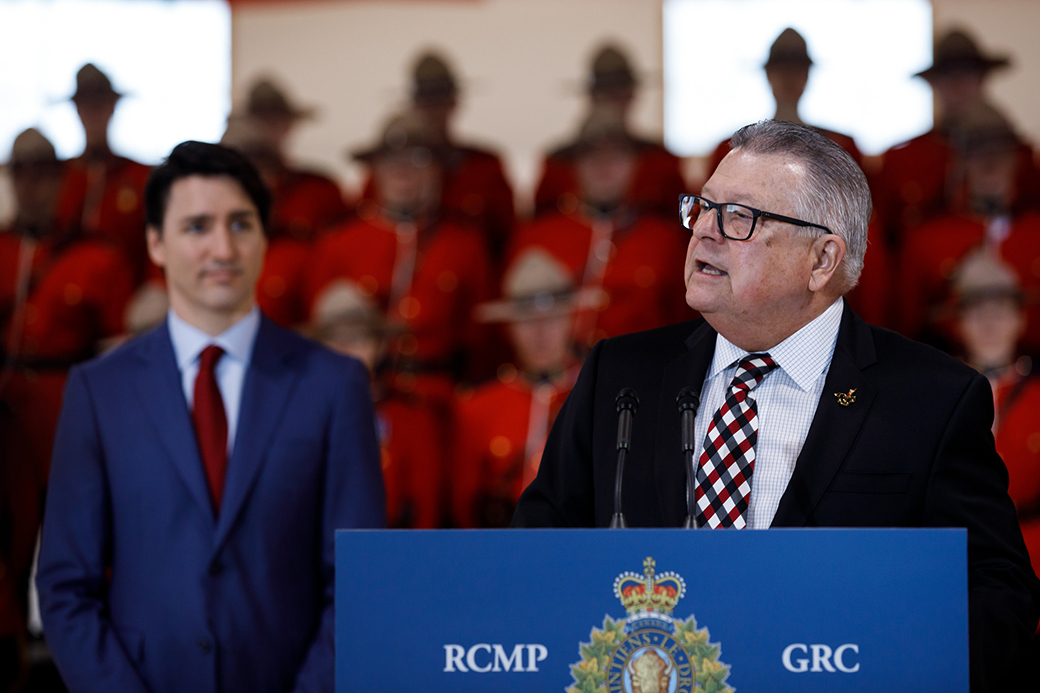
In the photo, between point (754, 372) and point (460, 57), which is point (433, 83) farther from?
point (754, 372)

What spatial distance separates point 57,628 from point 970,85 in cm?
398

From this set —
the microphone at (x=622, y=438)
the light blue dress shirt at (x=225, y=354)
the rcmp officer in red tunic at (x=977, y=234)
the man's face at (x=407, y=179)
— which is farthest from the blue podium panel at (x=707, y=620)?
the man's face at (x=407, y=179)

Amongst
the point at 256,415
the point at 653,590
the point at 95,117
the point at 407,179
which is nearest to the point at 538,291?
the point at 407,179

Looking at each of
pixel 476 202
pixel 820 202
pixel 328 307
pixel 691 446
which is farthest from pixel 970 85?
pixel 691 446

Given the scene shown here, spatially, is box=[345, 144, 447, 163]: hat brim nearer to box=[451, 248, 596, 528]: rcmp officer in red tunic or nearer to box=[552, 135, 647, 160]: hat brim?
box=[552, 135, 647, 160]: hat brim

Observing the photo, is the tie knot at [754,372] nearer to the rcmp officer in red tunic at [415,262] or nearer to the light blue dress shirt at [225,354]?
the light blue dress shirt at [225,354]

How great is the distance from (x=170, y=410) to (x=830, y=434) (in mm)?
1118

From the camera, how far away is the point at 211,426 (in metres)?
1.99

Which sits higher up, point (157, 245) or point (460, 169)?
point (460, 169)

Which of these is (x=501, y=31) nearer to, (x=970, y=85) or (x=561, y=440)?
(x=970, y=85)

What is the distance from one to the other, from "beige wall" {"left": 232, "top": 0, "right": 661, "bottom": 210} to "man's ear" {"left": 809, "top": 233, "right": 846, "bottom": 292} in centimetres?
499

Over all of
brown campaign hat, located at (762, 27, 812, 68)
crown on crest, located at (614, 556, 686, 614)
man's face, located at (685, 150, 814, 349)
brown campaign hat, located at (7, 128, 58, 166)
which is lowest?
crown on crest, located at (614, 556, 686, 614)

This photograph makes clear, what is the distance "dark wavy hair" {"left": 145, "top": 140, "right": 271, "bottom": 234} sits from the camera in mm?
2098

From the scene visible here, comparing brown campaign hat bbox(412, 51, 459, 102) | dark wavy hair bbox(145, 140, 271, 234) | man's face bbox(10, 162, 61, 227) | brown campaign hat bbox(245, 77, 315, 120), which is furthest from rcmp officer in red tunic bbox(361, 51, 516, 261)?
dark wavy hair bbox(145, 140, 271, 234)
